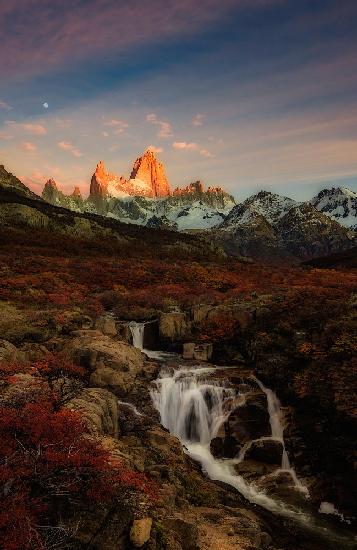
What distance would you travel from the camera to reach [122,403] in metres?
22.3

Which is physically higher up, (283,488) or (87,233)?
(87,233)

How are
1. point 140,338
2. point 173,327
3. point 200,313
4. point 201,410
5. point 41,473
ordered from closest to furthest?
point 41,473, point 201,410, point 173,327, point 140,338, point 200,313

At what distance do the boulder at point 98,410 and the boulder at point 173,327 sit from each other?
14.3 meters

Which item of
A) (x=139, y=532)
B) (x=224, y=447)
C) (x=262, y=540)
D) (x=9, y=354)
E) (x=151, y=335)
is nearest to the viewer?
(x=139, y=532)

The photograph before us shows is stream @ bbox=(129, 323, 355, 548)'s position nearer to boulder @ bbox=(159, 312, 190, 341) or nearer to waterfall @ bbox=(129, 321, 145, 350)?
boulder @ bbox=(159, 312, 190, 341)

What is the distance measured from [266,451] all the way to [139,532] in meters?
13.1

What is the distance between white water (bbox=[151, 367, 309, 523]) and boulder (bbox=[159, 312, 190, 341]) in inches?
296

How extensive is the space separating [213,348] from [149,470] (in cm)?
1652

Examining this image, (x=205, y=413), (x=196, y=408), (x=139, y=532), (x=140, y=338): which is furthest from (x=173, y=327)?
(x=139, y=532)

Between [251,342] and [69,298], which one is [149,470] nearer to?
[251,342]

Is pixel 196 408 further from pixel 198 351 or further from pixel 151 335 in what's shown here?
pixel 151 335

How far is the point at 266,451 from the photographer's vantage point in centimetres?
2211

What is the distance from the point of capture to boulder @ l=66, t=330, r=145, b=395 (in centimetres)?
2353

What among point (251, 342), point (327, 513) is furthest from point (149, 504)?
point (251, 342)
